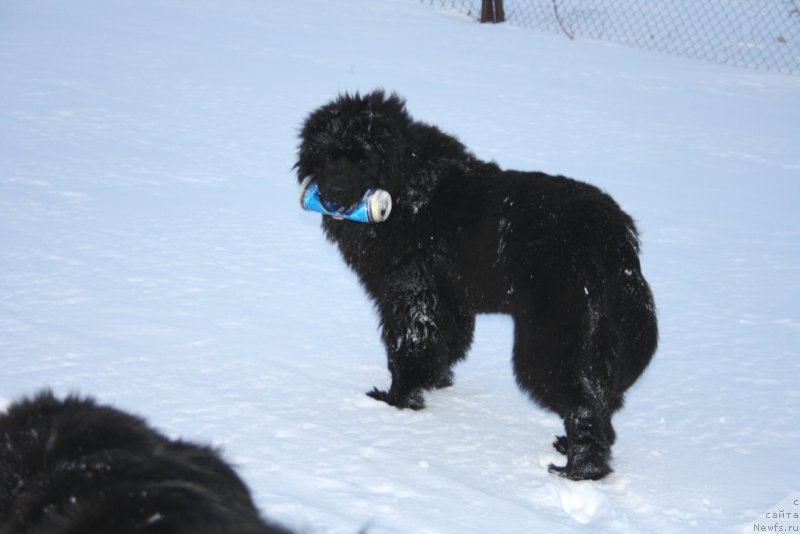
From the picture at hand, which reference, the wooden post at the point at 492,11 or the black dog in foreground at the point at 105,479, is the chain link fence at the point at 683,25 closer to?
the wooden post at the point at 492,11

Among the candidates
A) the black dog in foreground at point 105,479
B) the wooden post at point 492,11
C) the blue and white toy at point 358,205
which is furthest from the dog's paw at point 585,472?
the wooden post at point 492,11

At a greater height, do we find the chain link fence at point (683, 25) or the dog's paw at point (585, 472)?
the chain link fence at point (683, 25)

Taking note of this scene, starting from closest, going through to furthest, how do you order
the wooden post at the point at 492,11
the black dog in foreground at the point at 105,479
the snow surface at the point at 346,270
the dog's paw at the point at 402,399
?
the black dog in foreground at the point at 105,479 < the snow surface at the point at 346,270 < the dog's paw at the point at 402,399 < the wooden post at the point at 492,11

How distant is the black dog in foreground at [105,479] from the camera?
152cm

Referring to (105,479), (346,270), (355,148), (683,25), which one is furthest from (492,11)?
(105,479)

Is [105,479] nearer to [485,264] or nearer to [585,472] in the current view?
[585,472]

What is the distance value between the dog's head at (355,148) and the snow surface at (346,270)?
97 centimetres

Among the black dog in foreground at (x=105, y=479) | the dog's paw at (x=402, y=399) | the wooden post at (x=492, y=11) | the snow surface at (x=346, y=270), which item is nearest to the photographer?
the black dog in foreground at (x=105, y=479)

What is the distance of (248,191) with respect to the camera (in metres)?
7.32

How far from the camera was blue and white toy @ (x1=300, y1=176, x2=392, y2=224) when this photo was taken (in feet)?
14.2

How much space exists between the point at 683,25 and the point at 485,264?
12986 mm

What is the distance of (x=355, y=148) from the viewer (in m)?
4.37

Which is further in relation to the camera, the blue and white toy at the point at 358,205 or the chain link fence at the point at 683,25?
the chain link fence at the point at 683,25

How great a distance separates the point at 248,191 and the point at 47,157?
→ 175 cm
